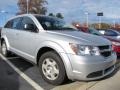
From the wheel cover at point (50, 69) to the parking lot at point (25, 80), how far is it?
221 millimetres

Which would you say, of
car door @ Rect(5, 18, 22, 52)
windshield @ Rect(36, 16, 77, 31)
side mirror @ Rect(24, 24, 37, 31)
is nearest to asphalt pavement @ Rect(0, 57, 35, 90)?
car door @ Rect(5, 18, 22, 52)

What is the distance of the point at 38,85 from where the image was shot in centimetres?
619

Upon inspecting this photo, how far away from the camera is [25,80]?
655 centimetres

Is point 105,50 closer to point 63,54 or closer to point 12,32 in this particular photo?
point 63,54

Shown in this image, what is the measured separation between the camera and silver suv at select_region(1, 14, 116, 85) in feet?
18.9

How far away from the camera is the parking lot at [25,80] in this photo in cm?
601

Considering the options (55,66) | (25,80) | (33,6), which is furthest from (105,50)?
(33,6)

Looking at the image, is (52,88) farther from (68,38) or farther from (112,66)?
(112,66)

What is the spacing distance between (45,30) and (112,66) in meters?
1.95

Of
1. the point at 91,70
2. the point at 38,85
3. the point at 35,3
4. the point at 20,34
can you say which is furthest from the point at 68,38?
the point at 35,3

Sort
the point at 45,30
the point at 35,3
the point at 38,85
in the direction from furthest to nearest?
1. the point at 35,3
2. the point at 45,30
3. the point at 38,85

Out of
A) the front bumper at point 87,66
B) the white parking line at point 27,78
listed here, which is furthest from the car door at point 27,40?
the front bumper at point 87,66

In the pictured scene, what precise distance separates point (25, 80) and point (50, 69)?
2.48 feet

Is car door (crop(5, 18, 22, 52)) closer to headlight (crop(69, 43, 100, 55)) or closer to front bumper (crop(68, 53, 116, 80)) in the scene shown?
headlight (crop(69, 43, 100, 55))
